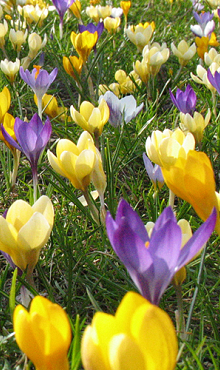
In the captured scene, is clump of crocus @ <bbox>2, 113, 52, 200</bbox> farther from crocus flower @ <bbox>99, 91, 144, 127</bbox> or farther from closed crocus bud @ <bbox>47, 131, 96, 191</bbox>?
crocus flower @ <bbox>99, 91, 144, 127</bbox>

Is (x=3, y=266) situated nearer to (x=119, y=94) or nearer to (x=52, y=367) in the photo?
(x=52, y=367)

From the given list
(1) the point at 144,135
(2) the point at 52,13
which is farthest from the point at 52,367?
(2) the point at 52,13

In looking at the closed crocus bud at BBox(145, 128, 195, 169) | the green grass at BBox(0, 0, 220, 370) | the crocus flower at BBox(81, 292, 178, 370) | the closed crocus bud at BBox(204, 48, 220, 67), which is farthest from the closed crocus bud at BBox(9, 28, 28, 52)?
the crocus flower at BBox(81, 292, 178, 370)

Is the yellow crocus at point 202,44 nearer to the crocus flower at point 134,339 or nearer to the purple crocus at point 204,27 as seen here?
the purple crocus at point 204,27

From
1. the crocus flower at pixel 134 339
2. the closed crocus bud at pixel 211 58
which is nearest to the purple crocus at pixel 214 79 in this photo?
the closed crocus bud at pixel 211 58

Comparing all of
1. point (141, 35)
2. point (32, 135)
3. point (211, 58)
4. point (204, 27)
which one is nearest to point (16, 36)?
point (141, 35)
